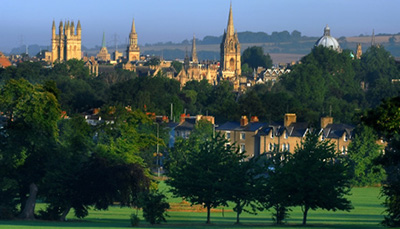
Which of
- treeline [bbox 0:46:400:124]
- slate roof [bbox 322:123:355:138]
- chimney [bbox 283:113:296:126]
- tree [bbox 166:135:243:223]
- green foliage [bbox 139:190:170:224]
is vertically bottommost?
A: treeline [bbox 0:46:400:124]

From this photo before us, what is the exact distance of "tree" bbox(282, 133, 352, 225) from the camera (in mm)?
48094

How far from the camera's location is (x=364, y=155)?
8619 centimetres

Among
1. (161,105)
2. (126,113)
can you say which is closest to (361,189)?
(126,113)

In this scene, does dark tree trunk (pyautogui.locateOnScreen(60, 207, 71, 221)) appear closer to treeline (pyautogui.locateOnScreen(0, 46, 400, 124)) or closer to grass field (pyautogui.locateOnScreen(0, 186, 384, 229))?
grass field (pyautogui.locateOnScreen(0, 186, 384, 229))

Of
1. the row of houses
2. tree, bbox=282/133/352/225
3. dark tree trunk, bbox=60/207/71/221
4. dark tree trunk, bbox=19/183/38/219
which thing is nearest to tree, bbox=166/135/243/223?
tree, bbox=282/133/352/225

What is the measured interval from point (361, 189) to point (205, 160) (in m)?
29.0

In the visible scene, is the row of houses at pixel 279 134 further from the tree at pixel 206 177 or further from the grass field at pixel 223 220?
the tree at pixel 206 177

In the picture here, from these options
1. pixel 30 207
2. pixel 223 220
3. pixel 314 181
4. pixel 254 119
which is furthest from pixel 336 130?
pixel 30 207

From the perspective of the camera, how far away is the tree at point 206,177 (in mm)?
50250

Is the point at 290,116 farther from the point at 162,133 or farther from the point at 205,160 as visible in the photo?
the point at 205,160

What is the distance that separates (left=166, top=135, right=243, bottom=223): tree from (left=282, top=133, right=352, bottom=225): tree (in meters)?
2.91

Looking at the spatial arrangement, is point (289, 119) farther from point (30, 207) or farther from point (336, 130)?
point (30, 207)

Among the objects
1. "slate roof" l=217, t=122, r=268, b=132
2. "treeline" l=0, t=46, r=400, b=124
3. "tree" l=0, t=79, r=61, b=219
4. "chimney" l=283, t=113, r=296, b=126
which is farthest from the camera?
"treeline" l=0, t=46, r=400, b=124

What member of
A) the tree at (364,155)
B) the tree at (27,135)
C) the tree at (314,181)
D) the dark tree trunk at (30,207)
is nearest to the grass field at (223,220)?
the tree at (314,181)
